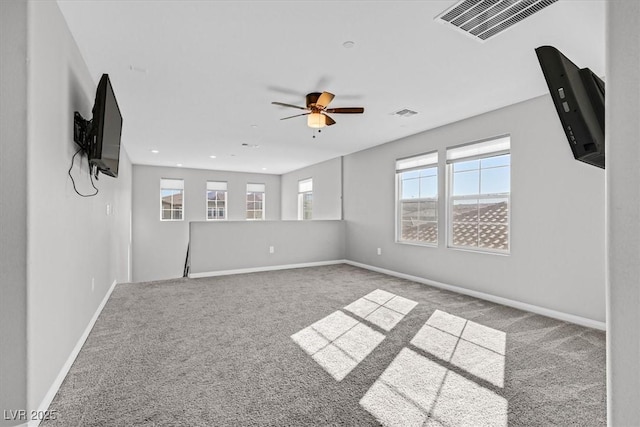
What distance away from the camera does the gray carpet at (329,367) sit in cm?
176

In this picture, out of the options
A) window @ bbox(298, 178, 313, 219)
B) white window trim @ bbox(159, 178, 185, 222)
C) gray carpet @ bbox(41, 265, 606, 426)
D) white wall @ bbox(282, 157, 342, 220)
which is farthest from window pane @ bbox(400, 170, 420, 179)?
white window trim @ bbox(159, 178, 185, 222)

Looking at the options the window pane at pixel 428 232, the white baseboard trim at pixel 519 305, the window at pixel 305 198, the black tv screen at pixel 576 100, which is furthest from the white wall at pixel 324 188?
the black tv screen at pixel 576 100

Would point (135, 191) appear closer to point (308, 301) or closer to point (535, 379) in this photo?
point (308, 301)

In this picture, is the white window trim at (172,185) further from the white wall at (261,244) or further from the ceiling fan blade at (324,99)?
the ceiling fan blade at (324,99)

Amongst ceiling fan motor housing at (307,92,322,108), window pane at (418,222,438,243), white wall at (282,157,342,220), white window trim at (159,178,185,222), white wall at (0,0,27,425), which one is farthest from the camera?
white window trim at (159,178,185,222)

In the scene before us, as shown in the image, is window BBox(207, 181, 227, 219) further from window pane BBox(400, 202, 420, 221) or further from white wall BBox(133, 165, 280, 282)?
window pane BBox(400, 202, 420, 221)

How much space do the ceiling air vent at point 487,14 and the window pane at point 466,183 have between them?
230 centimetres

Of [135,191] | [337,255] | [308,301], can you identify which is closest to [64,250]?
[308,301]

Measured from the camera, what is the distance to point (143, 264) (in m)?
8.28

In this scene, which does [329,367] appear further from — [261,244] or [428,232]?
[261,244]

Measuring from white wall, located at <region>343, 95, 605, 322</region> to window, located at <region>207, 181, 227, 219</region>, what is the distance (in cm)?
640

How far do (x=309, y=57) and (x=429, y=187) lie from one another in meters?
3.16

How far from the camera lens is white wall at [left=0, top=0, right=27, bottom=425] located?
1.52 metres

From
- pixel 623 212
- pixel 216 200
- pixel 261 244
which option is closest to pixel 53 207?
pixel 623 212
